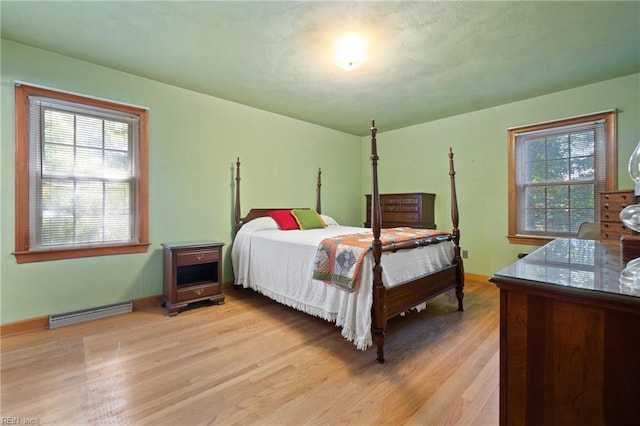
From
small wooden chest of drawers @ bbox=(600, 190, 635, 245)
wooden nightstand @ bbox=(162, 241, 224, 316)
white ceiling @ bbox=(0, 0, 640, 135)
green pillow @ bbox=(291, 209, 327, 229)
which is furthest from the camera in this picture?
green pillow @ bbox=(291, 209, 327, 229)

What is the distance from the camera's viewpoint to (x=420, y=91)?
3.32 meters

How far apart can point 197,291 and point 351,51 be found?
2.78 meters

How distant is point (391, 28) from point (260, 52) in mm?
1113

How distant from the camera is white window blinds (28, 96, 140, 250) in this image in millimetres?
2539

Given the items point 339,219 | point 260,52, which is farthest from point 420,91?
point 339,219

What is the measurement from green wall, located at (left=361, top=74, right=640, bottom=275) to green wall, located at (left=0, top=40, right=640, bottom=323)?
0.01 meters

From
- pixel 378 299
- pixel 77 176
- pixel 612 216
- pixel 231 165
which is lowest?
pixel 378 299

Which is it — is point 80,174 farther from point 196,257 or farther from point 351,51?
point 351,51

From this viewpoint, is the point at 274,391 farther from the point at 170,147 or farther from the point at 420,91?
the point at 420,91

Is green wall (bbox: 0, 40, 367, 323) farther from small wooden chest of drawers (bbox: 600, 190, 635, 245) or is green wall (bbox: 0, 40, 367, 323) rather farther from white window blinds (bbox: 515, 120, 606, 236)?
small wooden chest of drawers (bbox: 600, 190, 635, 245)

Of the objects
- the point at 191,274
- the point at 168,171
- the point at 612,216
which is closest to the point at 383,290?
the point at 612,216

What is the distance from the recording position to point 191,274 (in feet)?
11.0

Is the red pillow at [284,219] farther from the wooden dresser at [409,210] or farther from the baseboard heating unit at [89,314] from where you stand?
the baseboard heating unit at [89,314]

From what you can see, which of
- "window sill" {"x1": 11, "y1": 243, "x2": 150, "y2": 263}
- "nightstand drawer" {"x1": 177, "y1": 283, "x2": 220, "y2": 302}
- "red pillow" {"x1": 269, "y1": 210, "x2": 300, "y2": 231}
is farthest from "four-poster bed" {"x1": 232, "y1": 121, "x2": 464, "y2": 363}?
"window sill" {"x1": 11, "y1": 243, "x2": 150, "y2": 263}
